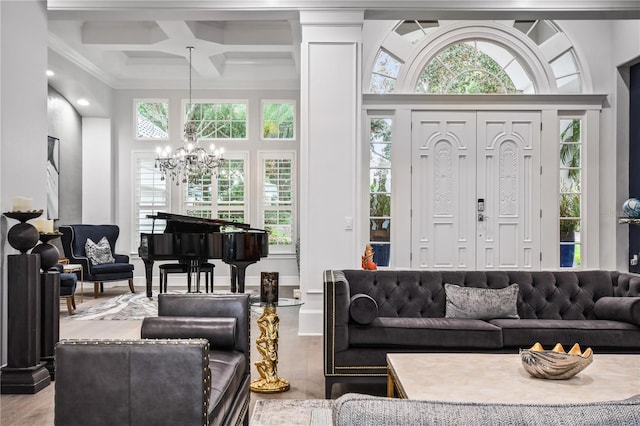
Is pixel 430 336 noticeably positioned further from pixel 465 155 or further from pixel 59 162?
pixel 59 162

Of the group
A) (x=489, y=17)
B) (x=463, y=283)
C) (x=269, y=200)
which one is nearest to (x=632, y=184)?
(x=489, y=17)

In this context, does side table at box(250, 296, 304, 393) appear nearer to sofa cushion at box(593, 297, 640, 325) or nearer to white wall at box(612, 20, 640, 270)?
sofa cushion at box(593, 297, 640, 325)

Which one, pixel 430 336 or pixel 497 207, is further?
pixel 497 207

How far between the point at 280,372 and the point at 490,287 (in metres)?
1.68

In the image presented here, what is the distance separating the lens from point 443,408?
3.46ft

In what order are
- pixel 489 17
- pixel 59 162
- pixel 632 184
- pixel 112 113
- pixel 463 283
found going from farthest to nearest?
pixel 112 113 < pixel 59 162 < pixel 632 184 < pixel 489 17 < pixel 463 283

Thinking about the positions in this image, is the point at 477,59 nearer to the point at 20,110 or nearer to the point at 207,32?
the point at 207,32

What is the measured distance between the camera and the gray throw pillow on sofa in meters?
4.26

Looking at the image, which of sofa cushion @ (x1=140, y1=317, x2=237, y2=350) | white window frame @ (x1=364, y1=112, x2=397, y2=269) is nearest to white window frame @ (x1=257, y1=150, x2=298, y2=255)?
white window frame @ (x1=364, y1=112, x2=397, y2=269)

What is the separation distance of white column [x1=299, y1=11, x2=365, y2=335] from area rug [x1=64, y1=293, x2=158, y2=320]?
8.05 ft

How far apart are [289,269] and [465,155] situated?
3.82 metres

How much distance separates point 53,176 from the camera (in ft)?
28.5

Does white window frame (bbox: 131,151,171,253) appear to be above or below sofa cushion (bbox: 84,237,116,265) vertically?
above

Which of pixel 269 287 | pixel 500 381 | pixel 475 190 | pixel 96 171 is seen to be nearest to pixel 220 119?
pixel 96 171
